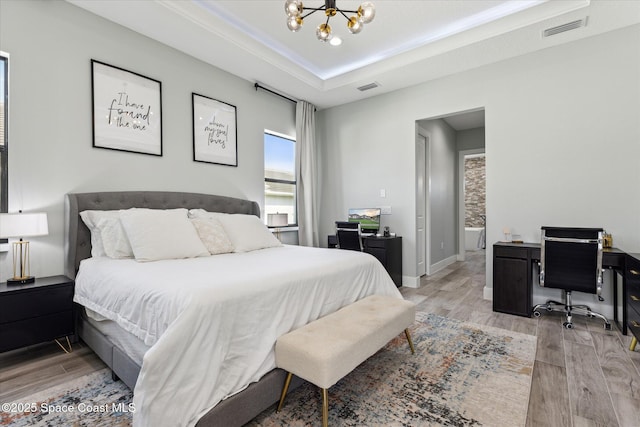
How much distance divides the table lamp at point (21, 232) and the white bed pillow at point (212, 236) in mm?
1089

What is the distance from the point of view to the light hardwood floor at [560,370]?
5.44 feet

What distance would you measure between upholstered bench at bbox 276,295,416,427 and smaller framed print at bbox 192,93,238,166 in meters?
2.68

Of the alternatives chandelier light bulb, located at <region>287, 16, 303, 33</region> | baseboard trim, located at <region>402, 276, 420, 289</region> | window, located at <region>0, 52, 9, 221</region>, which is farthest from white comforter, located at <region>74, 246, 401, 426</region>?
baseboard trim, located at <region>402, 276, 420, 289</region>

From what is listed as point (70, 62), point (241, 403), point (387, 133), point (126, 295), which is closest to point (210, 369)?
point (241, 403)

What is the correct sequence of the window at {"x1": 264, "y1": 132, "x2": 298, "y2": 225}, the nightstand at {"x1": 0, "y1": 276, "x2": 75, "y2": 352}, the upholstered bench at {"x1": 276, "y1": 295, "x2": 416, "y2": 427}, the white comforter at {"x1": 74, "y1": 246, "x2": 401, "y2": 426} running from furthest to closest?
the window at {"x1": 264, "y1": 132, "x2": 298, "y2": 225}, the nightstand at {"x1": 0, "y1": 276, "x2": 75, "y2": 352}, the upholstered bench at {"x1": 276, "y1": 295, "x2": 416, "y2": 427}, the white comforter at {"x1": 74, "y1": 246, "x2": 401, "y2": 426}

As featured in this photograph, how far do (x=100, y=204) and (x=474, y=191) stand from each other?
945 cm

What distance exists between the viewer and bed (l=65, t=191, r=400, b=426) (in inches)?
51.0

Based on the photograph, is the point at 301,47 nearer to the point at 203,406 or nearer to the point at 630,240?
the point at 203,406

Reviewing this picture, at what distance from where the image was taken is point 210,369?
1.38 m

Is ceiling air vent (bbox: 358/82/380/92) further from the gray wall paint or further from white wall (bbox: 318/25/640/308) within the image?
the gray wall paint

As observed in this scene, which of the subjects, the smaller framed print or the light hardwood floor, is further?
the smaller framed print

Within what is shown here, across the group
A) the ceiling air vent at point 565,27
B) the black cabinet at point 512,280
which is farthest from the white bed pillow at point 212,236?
the ceiling air vent at point 565,27

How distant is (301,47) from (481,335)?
3741mm

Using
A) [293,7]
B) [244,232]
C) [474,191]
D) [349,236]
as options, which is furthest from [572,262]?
[474,191]
